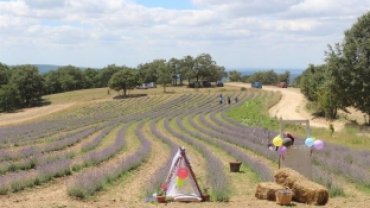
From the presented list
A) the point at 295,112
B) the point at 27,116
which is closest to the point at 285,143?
the point at 295,112

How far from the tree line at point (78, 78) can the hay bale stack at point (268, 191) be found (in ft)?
241

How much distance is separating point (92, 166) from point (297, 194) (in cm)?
897

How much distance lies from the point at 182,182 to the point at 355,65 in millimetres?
29294

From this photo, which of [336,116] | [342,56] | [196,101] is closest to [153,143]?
[342,56]

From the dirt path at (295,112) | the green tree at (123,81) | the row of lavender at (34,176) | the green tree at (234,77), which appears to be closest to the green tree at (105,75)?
the green tree at (234,77)

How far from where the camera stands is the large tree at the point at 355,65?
3450cm

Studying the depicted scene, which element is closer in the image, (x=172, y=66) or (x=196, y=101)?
(x=196, y=101)

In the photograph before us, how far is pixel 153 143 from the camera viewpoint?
23547 millimetres

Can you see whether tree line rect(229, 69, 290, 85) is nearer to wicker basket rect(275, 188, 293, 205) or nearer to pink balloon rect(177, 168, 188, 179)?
pink balloon rect(177, 168, 188, 179)

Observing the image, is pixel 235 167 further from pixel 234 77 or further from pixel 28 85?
pixel 234 77

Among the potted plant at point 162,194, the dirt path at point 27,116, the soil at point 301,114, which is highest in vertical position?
the potted plant at point 162,194

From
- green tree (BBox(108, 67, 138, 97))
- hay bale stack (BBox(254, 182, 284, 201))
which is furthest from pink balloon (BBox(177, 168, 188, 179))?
green tree (BBox(108, 67, 138, 97))

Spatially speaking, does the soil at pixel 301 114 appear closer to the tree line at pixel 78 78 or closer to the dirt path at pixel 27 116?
the tree line at pixel 78 78

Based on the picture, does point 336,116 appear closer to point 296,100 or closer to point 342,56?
point 342,56
